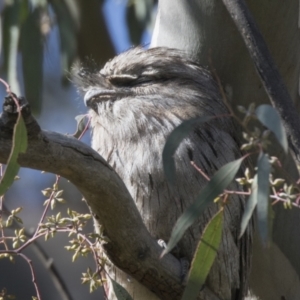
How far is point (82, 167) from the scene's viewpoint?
152 centimetres

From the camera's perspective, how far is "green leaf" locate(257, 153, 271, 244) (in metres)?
1.14

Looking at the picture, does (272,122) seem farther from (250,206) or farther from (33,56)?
(33,56)

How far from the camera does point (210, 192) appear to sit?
1.24 meters

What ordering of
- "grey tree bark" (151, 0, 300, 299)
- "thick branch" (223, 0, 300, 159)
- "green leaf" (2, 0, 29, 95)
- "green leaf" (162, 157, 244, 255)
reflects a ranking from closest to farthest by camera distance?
"green leaf" (162, 157, 244, 255), "thick branch" (223, 0, 300, 159), "grey tree bark" (151, 0, 300, 299), "green leaf" (2, 0, 29, 95)

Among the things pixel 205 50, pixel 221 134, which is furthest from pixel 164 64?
pixel 221 134

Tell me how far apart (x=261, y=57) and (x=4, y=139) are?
54 cm

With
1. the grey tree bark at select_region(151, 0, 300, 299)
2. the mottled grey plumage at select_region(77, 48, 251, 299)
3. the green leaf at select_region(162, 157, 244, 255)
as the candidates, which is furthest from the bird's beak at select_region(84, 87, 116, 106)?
the green leaf at select_region(162, 157, 244, 255)

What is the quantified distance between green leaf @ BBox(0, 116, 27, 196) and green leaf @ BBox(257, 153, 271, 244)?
0.42m

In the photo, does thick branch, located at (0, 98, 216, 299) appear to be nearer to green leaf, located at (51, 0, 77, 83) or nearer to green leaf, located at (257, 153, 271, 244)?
green leaf, located at (257, 153, 271, 244)

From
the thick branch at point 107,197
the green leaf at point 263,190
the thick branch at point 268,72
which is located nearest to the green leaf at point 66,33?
the thick branch at point 107,197

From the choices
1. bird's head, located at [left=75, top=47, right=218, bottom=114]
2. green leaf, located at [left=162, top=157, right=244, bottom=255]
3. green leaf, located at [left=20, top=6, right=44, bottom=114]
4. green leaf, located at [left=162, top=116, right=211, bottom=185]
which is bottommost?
green leaf, located at [left=162, top=157, right=244, bottom=255]

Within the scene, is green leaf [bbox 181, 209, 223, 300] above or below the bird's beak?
below

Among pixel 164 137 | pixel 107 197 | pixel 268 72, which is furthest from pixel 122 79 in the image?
pixel 268 72

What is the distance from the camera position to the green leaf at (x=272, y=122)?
1.11 meters
